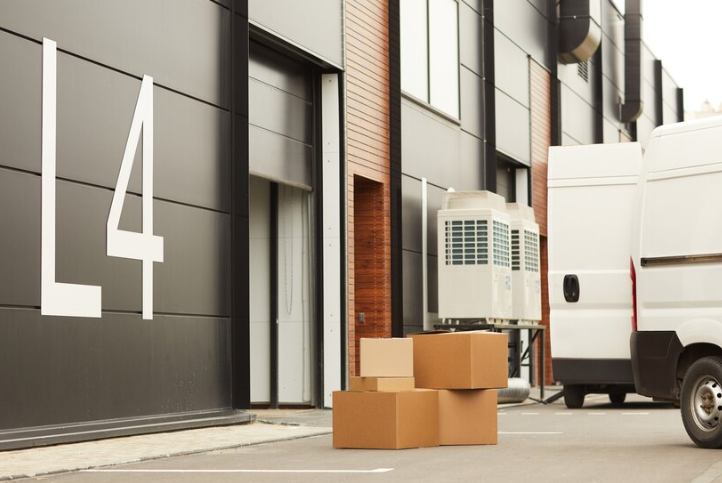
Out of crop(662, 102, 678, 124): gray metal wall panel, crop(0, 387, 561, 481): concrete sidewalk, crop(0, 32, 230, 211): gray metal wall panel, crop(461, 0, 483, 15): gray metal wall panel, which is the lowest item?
crop(0, 387, 561, 481): concrete sidewalk

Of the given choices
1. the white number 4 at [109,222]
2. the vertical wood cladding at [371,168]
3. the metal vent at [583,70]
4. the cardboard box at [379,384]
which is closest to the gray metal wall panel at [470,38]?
the vertical wood cladding at [371,168]

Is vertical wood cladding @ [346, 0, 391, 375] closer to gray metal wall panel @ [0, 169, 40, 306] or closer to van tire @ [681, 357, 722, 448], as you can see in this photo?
gray metal wall panel @ [0, 169, 40, 306]

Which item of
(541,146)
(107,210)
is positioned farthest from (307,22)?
(541,146)

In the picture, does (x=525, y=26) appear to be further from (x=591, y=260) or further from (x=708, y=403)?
(x=708, y=403)

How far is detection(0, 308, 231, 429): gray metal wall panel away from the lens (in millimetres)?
11531

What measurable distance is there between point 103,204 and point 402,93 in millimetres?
9327

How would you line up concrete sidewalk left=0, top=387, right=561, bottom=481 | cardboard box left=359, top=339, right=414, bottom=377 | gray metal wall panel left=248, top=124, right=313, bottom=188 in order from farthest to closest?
gray metal wall panel left=248, top=124, right=313, bottom=188
cardboard box left=359, top=339, right=414, bottom=377
concrete sidewalk left=0, top=387, right=561, bottom=481

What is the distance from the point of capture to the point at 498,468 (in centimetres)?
960

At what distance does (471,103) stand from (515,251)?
11.1 ft

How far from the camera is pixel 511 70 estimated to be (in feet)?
92.1

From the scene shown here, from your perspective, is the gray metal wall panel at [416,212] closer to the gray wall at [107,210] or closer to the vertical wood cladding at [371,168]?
the vertical wood cladding at [371,168]

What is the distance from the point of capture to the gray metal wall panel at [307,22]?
16734mm

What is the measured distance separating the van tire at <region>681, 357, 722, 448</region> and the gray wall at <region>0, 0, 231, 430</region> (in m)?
5.64

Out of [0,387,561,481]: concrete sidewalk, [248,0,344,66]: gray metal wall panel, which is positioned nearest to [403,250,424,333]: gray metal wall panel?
[248,0,344,66]: gray metal wall panel
